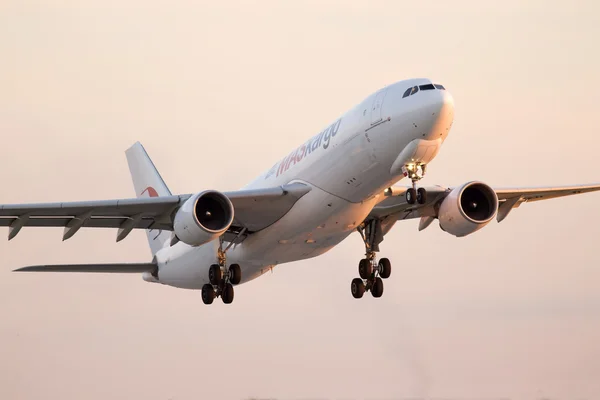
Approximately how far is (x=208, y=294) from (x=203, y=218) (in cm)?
471

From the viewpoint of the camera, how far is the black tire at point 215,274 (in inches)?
1638

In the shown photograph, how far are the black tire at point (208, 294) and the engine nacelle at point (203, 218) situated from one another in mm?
4469

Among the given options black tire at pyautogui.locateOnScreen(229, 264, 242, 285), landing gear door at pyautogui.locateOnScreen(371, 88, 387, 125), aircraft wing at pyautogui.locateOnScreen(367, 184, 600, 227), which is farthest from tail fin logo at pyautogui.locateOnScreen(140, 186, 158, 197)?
landing gear door at pyautogui.locateOnScreen(371, 88, 387, 125)

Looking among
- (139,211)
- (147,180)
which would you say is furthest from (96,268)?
(147,180)

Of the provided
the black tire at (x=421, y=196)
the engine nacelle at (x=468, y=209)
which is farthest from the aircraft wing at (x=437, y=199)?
the black tire at (x=421, y=196)

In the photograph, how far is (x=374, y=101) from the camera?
3675 centimetres

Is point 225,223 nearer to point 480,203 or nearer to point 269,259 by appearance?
point 269,259

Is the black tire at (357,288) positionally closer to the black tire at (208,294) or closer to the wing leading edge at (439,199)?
the wing leading edge at (439,199)

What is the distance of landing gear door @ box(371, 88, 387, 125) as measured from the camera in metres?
36.2

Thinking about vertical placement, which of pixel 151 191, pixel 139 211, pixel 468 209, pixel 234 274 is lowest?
pixel 234 274

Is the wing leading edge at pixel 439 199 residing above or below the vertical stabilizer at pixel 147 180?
below

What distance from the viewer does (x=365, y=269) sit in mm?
43000

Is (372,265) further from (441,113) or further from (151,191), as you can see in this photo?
(151,191)

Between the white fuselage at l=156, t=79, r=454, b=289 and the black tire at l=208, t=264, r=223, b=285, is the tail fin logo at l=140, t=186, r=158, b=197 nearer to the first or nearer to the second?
the white fuselage at l=156, t=79, r=454, b=289
